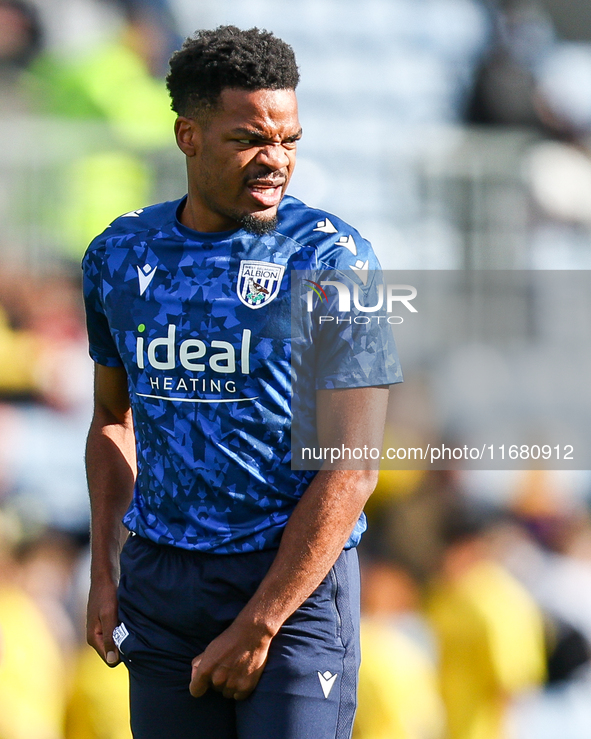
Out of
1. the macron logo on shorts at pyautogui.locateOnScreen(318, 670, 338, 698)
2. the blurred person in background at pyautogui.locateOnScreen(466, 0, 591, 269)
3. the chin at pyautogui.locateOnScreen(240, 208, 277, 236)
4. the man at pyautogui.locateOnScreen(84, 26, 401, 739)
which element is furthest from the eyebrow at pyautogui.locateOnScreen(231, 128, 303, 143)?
the blurred person in background at pyautogui.locateOnScreen(466, 0, 591, 269)

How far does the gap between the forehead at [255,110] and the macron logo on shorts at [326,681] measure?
95 cm

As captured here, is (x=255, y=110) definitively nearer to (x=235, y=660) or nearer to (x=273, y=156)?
(x=273, y=156)

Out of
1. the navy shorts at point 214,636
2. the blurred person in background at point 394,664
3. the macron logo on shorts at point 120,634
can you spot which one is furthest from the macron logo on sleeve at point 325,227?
the blurred person in background at point 394,664

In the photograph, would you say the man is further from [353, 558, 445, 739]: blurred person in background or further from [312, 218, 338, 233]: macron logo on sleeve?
[353, 558, 445, 739]: blurred person in background

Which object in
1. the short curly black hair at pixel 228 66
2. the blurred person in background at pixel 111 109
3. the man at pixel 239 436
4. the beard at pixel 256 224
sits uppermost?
the blurred person in background at pixel 111 109

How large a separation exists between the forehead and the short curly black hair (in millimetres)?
11

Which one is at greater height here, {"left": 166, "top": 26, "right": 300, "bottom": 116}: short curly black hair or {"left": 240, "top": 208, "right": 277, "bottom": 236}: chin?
{"left": 166, "top": 26, "right": 300, "bottom": 116}: short curly black hair

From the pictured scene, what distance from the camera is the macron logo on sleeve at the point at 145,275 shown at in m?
1.67

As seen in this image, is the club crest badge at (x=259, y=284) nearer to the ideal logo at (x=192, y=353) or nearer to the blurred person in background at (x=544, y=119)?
the ideal logo at (x=192, y=353)

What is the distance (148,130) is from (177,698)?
3.26 meters

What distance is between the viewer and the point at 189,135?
5.49 ft

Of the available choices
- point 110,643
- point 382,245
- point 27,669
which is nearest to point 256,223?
point 110,643

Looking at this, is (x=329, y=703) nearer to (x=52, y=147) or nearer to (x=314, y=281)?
(x=314, y=281)

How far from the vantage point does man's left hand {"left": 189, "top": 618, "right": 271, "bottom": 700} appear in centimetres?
152
